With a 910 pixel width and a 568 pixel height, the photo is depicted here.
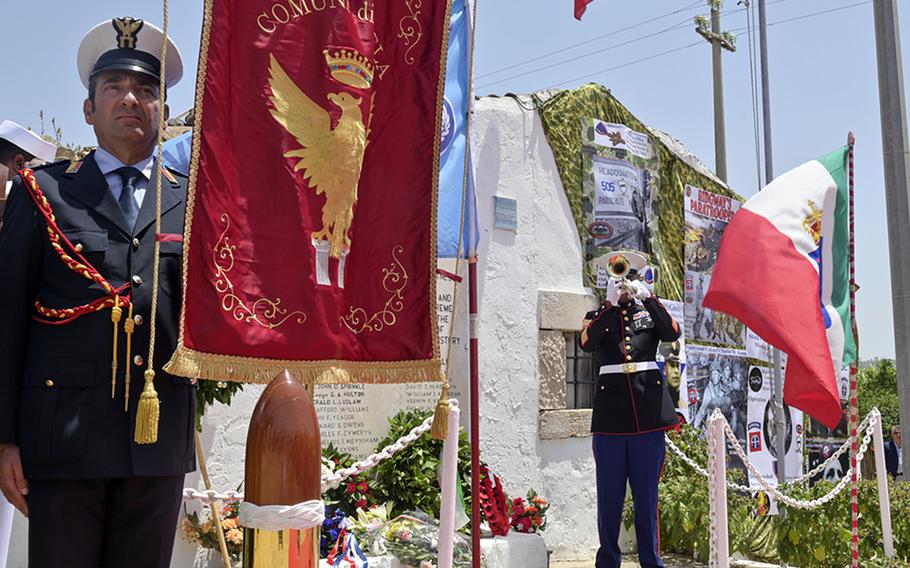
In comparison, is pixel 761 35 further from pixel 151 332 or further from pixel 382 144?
pixel 151 332

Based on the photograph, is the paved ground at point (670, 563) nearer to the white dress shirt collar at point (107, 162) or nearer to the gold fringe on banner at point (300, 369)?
the gold fringe on banner at point (300, 369)

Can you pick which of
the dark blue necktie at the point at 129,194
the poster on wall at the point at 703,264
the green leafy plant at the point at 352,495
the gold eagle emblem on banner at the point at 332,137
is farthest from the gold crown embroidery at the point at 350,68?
the poster on wall at the point at 703,264

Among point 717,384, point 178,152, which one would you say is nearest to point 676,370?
point 717,384

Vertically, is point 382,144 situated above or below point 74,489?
above

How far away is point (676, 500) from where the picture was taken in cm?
736

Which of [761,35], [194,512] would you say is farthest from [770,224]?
[761,35]

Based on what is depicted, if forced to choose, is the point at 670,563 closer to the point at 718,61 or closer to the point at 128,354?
the point at 128,354

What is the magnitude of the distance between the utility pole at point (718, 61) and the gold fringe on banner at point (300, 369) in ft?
58.0

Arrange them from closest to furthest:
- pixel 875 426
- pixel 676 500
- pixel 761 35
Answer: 1. pixel 875 426
2. pixel 676 500
3. pixel 761 35

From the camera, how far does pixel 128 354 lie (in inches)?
94.2

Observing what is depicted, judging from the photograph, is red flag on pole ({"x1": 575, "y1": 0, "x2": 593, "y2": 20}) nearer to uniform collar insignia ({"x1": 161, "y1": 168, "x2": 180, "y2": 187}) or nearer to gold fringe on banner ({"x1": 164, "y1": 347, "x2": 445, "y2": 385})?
gold fringe on banner ({"x1": 164, "y1": 347, "x2": 445, "y2": 385})

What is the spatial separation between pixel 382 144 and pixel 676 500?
5253mm

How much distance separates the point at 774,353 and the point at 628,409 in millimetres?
5509

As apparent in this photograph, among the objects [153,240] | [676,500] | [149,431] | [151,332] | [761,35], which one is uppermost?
[761,35]
